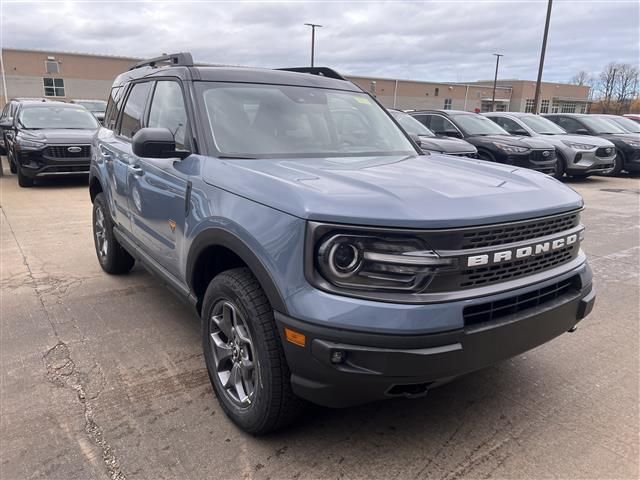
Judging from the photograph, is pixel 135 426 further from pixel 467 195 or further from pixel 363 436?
pixel 467 195

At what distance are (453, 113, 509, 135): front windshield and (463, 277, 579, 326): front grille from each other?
379 inches

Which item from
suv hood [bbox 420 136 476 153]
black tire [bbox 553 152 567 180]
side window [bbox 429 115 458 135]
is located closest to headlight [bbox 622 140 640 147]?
black tire [bbox 553 152 567 180]

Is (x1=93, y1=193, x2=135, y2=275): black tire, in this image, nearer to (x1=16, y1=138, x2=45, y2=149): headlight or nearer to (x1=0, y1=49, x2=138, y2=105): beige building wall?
(x1=16, y1=138, x2=45, y2=149): headlight

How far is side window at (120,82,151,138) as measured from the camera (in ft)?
13.4

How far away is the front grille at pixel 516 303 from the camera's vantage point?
6.97 ft

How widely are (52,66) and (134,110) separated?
54.7m

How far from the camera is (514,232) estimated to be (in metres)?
2.26

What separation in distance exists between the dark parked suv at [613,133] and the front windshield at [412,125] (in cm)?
601

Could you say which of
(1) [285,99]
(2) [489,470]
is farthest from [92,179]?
(2) [489,470]

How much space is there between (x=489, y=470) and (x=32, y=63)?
189ft

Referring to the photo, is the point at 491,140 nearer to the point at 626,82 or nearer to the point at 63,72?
the point at 63,72

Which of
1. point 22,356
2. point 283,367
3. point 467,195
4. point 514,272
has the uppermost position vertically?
point 467,195

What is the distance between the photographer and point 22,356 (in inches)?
134

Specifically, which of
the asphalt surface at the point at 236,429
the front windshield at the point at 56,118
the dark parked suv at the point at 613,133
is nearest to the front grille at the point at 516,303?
the asphalt surface at the point at 236,429
